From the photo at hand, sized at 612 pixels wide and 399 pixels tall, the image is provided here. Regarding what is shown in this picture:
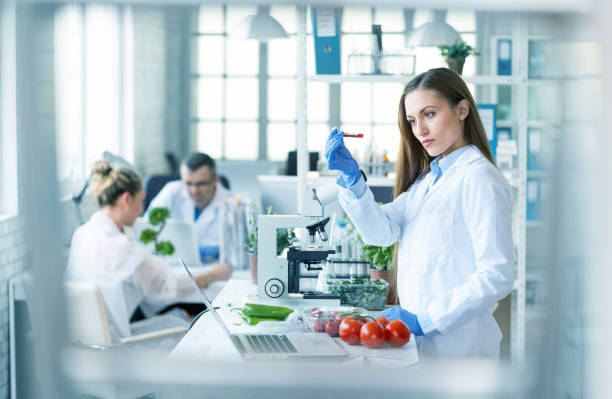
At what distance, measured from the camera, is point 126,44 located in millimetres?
6363

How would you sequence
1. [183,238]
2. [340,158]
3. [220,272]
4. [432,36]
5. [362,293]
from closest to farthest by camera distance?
[340,158] < [362,293] < [220,272] < [432,36] < [183,238]

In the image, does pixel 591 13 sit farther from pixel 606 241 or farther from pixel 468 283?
pixel 468 283

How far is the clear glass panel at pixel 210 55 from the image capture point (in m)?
7.71

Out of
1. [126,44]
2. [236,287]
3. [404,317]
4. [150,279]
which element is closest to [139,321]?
[150,279]

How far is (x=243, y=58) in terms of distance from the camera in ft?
25.4

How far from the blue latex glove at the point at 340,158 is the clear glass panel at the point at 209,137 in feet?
19.3

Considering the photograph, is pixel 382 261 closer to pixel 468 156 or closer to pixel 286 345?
pixel 468 156

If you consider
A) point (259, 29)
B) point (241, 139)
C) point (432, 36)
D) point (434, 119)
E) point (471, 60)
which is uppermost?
point (471, 60)

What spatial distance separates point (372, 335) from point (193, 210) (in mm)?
2887

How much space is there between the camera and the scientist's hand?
10.8 ft

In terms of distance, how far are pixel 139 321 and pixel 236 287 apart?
0.70 meters

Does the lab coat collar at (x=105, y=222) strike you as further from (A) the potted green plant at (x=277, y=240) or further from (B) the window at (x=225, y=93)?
(B) the window at (x=225, y=93)

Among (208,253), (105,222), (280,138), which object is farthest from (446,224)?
(280,138)

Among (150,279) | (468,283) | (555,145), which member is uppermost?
(555,145)
